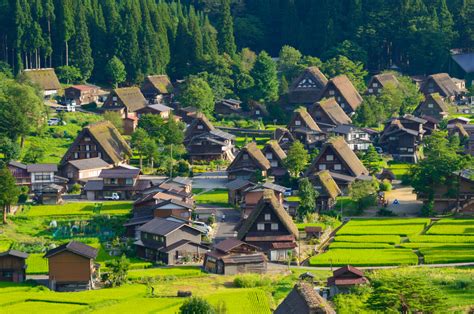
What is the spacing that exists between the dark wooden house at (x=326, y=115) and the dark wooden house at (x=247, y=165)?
10.8 meters

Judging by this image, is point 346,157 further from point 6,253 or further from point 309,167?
point 6,253

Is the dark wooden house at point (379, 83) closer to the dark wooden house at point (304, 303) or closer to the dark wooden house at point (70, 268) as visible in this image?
the dark wooden house at point (70, 268)

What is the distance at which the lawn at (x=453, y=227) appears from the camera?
51.0 meters

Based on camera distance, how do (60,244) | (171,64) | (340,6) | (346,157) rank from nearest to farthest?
1. (60,244)
2. (346,157)
3. (171,64)
4. (340,6)

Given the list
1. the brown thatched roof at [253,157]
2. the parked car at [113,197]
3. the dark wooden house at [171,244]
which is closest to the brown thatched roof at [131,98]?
the brown thatched roof at [253,157]

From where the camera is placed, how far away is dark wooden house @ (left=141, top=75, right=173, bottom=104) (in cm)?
7994

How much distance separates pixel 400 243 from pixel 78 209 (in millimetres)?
15217

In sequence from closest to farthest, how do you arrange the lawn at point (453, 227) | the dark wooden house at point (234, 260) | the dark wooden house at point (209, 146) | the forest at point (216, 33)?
the dark wooden house at point (234, 260) → the lawn at point (453, 227) → the dark wooden house at point (209, 146) → the forest at point (216, 33)

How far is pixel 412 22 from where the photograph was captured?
3472 inches

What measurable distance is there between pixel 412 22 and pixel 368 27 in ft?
11.3

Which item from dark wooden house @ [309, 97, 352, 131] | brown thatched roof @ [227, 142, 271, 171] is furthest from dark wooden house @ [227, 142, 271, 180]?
dark wooden house @ [309, 97, 352, 131]

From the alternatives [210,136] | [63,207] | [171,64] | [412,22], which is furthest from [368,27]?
[63,207]

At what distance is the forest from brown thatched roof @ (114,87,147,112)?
626 centimetres

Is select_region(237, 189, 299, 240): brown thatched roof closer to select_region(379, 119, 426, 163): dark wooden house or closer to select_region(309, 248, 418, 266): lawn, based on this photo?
select_region(309, 248, 418, 266): lawn
